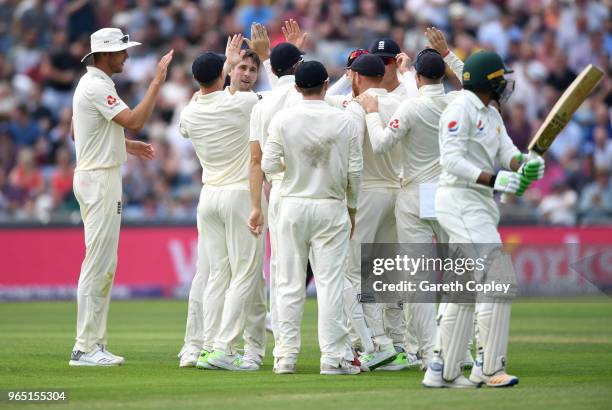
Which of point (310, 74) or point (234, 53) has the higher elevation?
point (234, 53)

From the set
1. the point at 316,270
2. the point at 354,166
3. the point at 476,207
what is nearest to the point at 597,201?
the point at 354,166

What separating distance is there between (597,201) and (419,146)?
1156 cm

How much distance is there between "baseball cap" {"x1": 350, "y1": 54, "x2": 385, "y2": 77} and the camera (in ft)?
38.4

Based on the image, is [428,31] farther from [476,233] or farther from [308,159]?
[476,233]

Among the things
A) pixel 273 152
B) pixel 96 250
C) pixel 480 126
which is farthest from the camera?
pixel 96 250

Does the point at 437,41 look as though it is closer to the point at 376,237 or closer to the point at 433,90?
the point at 433,90

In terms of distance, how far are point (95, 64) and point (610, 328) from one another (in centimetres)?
764

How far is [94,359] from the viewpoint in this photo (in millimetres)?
11773

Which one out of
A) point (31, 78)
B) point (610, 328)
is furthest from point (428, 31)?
point (31, 78)

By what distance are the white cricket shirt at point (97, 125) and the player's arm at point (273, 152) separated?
1.71 meters

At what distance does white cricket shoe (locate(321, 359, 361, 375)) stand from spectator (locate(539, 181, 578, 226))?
11079 millimetres

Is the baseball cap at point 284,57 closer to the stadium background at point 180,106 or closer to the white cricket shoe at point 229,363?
the white cricket shoe at point 229,363

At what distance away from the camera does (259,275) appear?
11.9 m

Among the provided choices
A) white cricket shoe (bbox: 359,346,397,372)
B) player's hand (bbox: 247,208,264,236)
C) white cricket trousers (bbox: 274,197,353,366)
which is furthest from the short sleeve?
white cricket shoe (bbox: 359,346,397,372)
